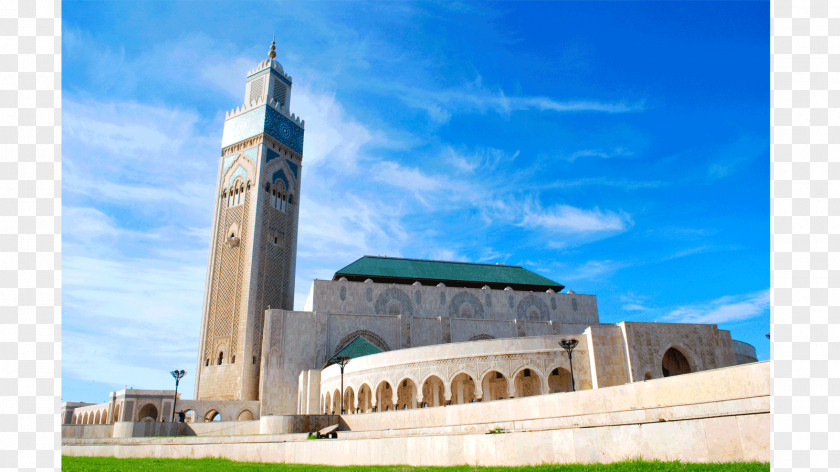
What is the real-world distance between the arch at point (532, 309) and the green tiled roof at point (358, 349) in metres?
11.1

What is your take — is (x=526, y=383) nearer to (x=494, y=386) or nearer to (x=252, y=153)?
(x=494, y=386)

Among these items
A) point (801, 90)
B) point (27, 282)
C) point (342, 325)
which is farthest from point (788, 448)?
point (342, 325)

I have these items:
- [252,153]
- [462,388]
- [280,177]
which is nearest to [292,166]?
[280,177]

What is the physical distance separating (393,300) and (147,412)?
1729 cm

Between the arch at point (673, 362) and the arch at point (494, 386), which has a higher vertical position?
the arch at point (673, 362)

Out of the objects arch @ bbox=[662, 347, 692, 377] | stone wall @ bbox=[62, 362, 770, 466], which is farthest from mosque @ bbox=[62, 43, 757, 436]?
stone wall @ bbox=[62, 362, 770, 466]

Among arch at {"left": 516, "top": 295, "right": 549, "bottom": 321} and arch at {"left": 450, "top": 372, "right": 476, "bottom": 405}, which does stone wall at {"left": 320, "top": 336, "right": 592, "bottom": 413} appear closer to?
arch at {"left": 450, "top": 372, "right": 476, "bottom": 405}

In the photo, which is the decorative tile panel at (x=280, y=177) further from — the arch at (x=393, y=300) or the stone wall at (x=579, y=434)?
the stone wall at (x=579, y=434)

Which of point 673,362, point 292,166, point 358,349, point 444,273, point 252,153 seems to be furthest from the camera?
point 292,166

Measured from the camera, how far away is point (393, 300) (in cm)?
3675

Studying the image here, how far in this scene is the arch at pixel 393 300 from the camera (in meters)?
36.3

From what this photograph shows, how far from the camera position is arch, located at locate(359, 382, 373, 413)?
88.0 ft

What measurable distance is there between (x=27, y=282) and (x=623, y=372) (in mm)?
20983

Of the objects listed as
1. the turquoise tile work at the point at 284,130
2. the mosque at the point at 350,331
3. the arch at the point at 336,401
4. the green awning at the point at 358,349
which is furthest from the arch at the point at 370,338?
the turquoise tile work at the point at 284,130
